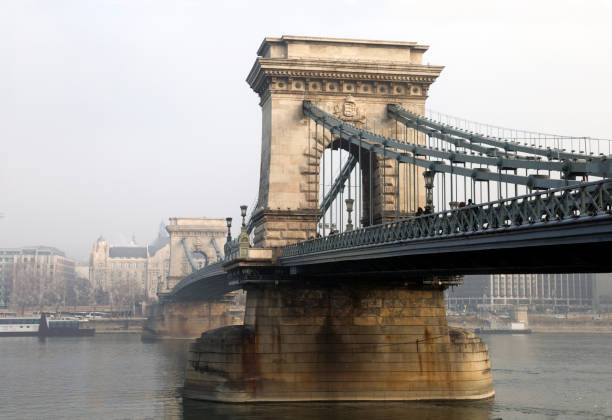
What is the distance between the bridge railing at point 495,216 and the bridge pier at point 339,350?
8.08 m

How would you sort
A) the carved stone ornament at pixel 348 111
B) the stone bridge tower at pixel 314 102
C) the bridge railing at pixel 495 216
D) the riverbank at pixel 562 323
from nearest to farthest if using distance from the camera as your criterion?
the bridge railing at pixel 495 216
the stone bridge tower at pixel 314 102
the carved stone ornament at pixel 348 111
the riverbank at pixel 562 323

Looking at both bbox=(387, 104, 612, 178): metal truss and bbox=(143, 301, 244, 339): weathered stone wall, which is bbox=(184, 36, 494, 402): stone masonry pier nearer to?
bbox=(387, 104, 612, 178): metal truss

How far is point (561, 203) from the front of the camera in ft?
74.6

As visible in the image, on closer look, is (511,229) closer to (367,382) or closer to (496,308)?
(367,382)

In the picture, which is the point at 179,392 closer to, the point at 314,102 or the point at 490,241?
the point at 314,102

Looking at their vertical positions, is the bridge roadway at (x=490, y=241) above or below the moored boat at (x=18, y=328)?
above

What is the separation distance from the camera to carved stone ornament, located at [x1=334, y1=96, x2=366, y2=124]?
5278 centimetres

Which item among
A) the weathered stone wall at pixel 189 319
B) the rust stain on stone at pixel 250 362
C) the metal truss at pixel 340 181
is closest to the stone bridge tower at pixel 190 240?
the weathered stone wall at pixel 189 319

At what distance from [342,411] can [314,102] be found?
754 inches

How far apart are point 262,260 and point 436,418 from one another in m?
13.2

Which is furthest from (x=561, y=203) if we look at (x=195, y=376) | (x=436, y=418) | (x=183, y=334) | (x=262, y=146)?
(x=183, y=334)

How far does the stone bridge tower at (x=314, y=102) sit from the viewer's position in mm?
51875

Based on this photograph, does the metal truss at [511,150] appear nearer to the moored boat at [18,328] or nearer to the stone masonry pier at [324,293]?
the stone masonry pier at [324,293]

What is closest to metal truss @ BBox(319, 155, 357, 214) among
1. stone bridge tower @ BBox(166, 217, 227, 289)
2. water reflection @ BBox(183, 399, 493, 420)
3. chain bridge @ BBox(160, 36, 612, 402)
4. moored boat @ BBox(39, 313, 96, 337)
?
chain bridge @ BBox(160, 36, 612, 402)
